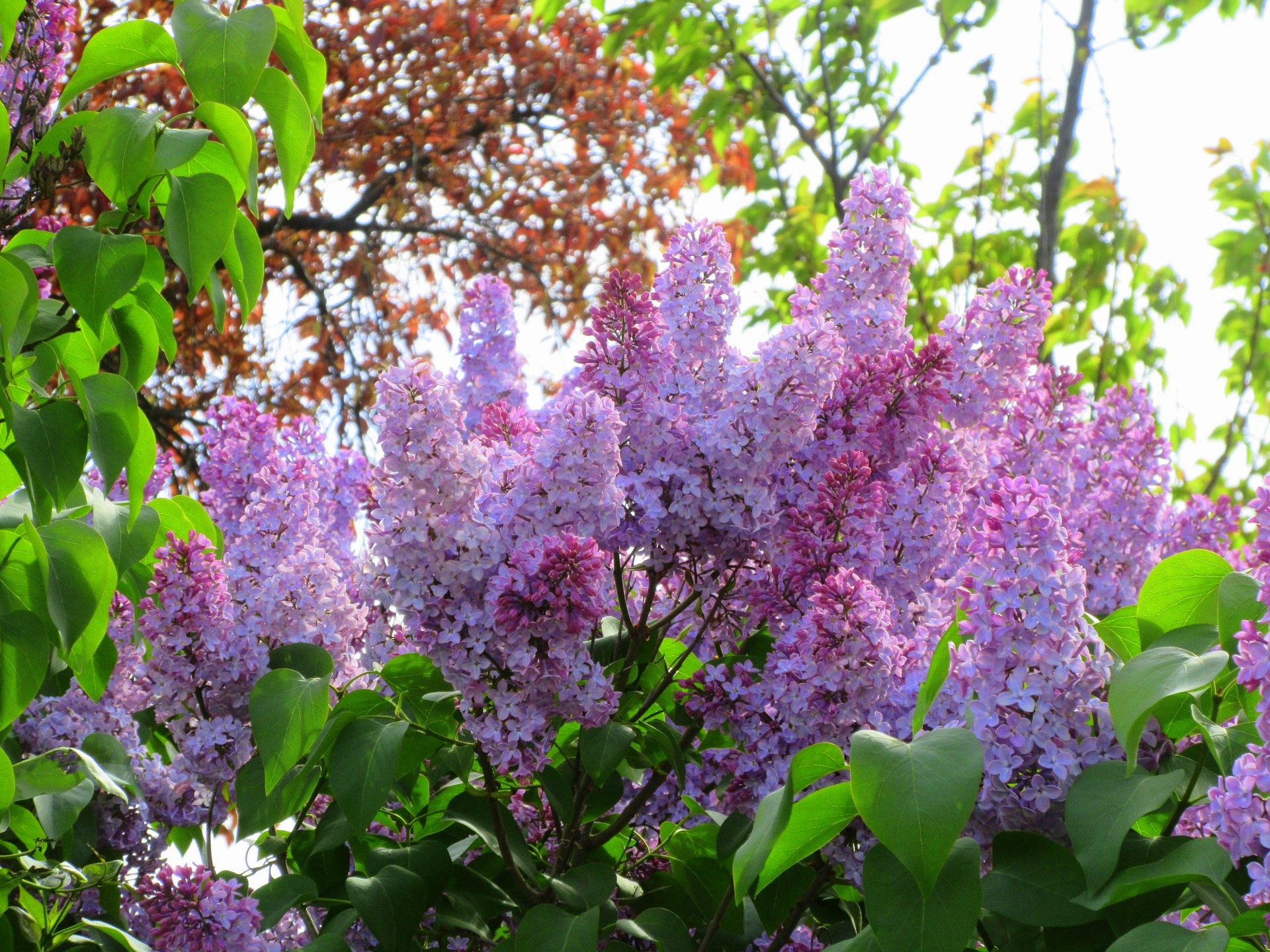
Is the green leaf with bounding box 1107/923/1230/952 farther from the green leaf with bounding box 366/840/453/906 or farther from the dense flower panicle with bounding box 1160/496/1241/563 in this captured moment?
the dense flower panicle with bounding box 1160/496/1241/563

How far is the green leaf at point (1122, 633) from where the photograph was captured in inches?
49.8

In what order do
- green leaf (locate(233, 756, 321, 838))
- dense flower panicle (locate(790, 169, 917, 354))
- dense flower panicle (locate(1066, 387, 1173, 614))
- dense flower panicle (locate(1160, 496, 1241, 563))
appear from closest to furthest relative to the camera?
green leaf (locate(233, 756, 321, 838)) → dense flower panicle (locate(790, 169, 917, 354)) → dense flower panicle (locate(1066, 387, 1173, 614)) → dense flower panicle (locate(1160, 496, 1241, 563))

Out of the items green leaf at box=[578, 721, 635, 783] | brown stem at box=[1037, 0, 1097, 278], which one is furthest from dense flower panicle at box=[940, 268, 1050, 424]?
brown stem at box=[1037, 0, 1097, 278]

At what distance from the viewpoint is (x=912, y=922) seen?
41.5 inches

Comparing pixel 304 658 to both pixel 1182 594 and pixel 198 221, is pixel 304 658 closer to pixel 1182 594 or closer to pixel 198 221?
pixel 198 221

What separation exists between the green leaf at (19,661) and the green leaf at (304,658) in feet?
1.54

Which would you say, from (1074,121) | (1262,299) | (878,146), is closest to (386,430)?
(1074,121)

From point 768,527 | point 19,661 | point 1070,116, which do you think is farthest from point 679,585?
point 1070,116

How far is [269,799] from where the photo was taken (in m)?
1.49

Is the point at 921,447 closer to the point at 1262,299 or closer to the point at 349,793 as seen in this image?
the point at 349,793

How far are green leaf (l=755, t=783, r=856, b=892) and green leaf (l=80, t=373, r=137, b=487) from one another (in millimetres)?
701

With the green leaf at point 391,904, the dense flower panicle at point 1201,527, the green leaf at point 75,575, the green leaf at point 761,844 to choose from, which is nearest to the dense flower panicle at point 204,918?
the green leaf at point 391,904

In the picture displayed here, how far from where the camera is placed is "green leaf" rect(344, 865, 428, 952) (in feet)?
4.42

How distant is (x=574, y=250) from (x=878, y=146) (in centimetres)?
186
